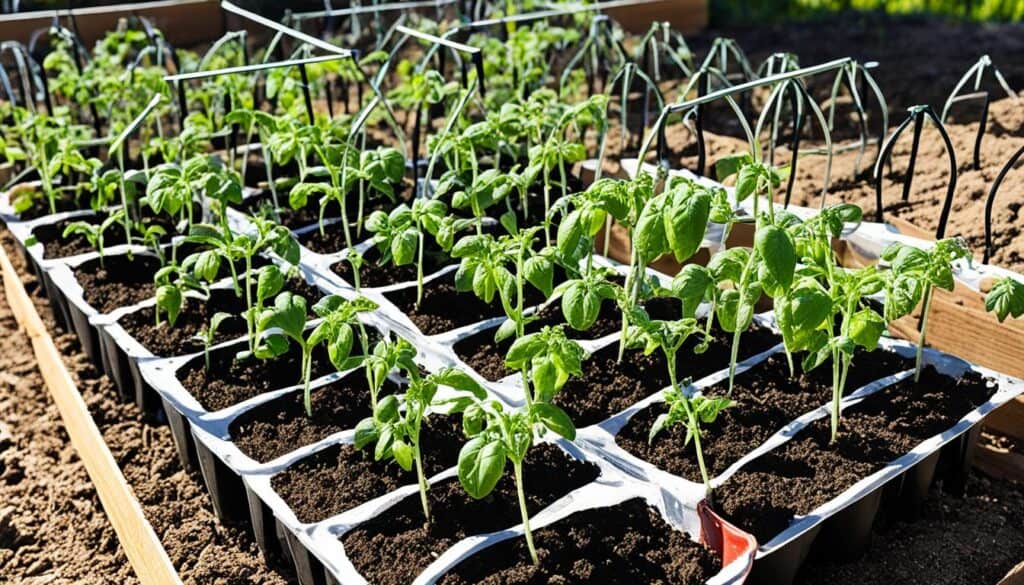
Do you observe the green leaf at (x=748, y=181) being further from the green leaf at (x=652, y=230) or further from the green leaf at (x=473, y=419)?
the green leaf at (x=473, y=419)

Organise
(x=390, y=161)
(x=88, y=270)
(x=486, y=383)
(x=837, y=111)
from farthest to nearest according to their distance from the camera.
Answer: (x=837, y=111) < (x=88, y=270) < (x=390, y=161) < (x=486, y=383)

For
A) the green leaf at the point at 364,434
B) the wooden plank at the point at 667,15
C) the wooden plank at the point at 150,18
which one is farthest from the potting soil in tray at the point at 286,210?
the wooden plank at the point at 667,15

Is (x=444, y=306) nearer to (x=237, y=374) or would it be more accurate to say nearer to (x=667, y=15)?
(x=237, y=374)

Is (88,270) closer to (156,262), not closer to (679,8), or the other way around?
(156,262)

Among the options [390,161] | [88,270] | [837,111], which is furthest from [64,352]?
[837,111]

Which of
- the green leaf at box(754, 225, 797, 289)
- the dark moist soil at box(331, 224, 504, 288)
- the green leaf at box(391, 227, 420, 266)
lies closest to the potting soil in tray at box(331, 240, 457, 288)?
the dark moist soil at box(331, 224, 504, 288)

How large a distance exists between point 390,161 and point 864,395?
1569mm

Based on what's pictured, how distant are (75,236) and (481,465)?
7.92ft

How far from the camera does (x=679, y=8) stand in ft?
22.6

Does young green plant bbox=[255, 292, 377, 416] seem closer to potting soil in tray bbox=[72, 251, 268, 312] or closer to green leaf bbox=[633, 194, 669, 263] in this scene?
green leaf bbox=[633, 194, 669, 263]

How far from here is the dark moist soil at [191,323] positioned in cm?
301

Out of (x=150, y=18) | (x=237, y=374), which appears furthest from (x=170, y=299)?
(x=150, y=18)

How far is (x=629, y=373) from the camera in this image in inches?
108

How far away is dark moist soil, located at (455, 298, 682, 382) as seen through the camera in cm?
281
